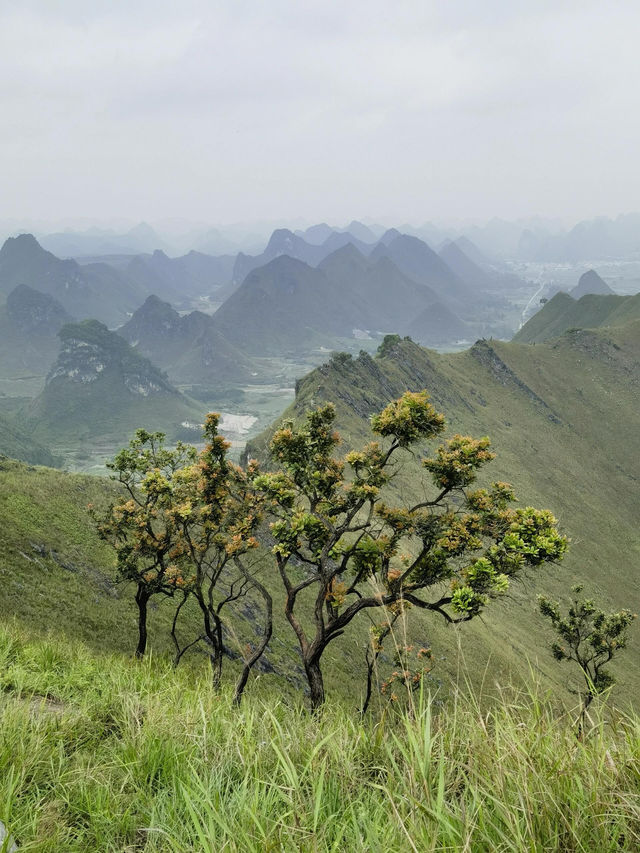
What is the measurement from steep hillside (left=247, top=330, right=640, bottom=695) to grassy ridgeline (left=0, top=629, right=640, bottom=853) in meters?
40.8

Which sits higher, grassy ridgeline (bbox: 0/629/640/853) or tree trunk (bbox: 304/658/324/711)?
grassy ridgeline (bbox: 0/629/640/853)

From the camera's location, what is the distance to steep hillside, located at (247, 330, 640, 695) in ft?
225

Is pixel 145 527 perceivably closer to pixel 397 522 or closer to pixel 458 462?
pixel 397 522

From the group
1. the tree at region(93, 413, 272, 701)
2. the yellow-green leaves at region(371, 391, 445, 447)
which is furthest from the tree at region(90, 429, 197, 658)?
the yellow-green leaves at region(371, 391, 445, 447)

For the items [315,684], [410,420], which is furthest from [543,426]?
[315,684]

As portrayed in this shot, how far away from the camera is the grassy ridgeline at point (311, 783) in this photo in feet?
8.93

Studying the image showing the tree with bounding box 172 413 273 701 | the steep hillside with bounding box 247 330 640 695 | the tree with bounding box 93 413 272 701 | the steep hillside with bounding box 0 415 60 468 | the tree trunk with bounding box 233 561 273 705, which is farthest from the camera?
the steep hillside with bounding box 0 415 60 468

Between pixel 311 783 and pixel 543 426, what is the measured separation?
13667 centimetres

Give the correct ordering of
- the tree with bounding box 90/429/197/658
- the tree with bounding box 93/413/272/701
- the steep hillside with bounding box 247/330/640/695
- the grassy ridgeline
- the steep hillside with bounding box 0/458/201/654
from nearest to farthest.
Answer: the grassy ridgeline < the tree with bounding box 93/413/272/701 < the tree with bounding box 90/429/197/658 < the steep hillside with bounding box 0/458/201/654 < the steep hillside with bounding box 247/330/640/695

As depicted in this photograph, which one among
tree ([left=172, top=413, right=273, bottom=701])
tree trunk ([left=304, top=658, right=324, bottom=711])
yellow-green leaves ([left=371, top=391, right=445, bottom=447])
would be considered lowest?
tree trunk ([left=304, top=658, right=324, bottom=711])

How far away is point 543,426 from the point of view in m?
127

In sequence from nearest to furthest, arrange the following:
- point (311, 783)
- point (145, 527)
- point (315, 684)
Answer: point (311, 783), point (315, 684), point (145, 527)

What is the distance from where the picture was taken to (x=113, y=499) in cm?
4100

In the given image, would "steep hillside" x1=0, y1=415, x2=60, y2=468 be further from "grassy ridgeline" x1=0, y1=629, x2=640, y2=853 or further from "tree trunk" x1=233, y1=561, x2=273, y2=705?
"grassy ridgeline" x1=0, y1=629, x2=640, y2=853
